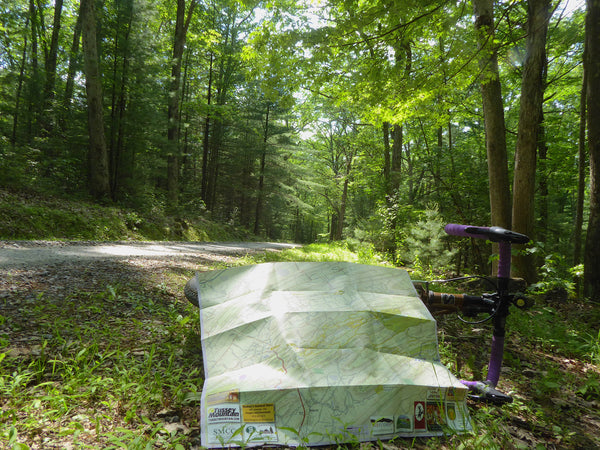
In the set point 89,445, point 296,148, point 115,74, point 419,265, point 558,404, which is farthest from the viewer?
point 296,148

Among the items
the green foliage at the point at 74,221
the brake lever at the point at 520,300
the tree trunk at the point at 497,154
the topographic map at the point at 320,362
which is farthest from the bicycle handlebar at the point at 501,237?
the green foliage at the point at 74,221

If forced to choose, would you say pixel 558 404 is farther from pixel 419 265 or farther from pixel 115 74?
pixel 115 74

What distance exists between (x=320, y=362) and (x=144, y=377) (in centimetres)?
109

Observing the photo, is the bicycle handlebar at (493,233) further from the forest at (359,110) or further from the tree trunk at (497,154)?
the tree trunk at (497,154)

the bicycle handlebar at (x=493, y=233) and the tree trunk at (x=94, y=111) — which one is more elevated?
the tree trunk at (x=94, y=111)

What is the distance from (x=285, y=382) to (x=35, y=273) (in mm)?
3634

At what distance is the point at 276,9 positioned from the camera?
20.7 feet

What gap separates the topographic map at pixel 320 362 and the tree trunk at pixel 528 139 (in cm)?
390

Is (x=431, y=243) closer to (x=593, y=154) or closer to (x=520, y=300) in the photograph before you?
(x=593, y=154)

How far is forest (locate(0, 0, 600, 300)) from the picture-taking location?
456 cm

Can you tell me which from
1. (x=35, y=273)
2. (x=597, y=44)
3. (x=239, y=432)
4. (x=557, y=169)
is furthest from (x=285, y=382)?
(x=557, y=169)

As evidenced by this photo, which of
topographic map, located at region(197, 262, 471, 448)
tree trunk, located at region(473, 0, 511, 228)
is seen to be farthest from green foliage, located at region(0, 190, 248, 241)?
tree trunk, located at region(473, 0, 511, 228)

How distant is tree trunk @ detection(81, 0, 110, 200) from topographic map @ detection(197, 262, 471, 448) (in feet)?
34.2

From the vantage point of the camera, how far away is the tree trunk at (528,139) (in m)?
4.61
